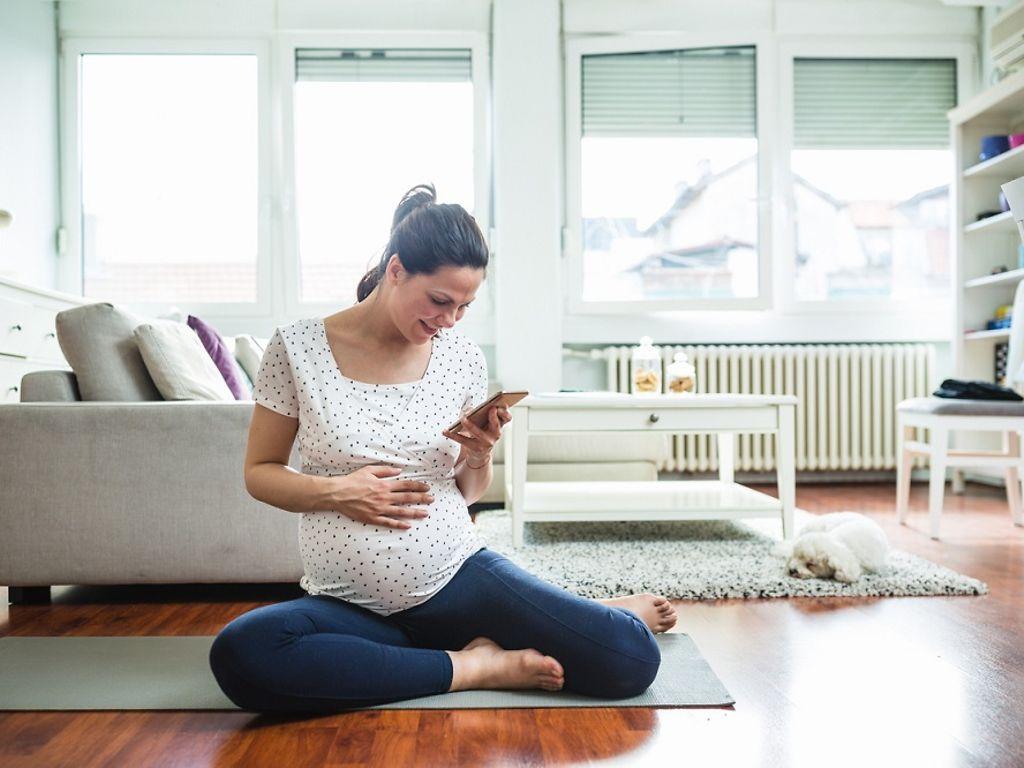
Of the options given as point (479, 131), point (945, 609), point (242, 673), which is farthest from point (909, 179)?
point (242, 673)

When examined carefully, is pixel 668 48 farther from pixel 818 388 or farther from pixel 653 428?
pixel 653 428

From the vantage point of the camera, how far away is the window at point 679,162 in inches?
177

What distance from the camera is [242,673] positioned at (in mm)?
1247

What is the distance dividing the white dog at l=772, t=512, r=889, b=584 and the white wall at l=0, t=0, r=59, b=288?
3423mm

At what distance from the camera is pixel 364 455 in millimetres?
1330

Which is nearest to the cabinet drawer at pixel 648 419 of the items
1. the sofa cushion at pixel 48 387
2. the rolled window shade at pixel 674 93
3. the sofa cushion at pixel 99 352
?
the sofa cushion at pixel 99 352

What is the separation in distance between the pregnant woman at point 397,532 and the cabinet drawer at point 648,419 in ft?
4.04

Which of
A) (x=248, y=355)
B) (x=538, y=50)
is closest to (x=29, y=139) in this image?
(x=248, y=355)

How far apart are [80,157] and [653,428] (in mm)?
3401

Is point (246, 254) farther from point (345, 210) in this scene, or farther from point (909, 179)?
point (909, 179)

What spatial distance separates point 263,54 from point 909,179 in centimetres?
343

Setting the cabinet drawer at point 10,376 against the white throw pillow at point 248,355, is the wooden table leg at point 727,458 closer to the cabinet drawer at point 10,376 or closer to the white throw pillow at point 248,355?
the white throw pillow at point 248,355

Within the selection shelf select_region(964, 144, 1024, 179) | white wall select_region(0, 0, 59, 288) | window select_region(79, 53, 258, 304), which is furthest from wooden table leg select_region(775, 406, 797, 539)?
white wall select_region(0, 0, 59, 288)

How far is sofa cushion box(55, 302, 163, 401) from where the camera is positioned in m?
2.14
